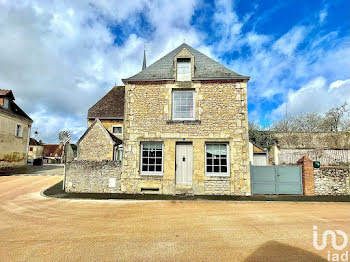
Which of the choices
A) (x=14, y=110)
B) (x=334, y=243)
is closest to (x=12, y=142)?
(x=14, y=110)

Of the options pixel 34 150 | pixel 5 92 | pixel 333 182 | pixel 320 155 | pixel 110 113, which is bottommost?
pixel 333 182

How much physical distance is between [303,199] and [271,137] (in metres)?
17.8

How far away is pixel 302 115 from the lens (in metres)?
29.1

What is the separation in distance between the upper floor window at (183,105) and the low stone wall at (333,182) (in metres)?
7.03

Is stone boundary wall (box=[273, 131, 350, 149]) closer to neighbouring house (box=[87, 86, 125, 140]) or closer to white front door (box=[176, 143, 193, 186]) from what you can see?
white front door (box=[176, 143, 193, 186])

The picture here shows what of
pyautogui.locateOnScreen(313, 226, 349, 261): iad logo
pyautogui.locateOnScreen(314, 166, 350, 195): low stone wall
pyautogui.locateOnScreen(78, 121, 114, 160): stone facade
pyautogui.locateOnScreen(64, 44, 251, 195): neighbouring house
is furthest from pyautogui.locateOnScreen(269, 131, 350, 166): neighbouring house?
pyautogui.locateOnScreen(78, 121, 114, 160): stone facade

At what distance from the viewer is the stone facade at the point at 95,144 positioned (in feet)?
43.6

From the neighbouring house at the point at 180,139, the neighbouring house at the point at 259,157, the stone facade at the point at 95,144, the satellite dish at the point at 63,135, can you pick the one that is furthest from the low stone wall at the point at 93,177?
the neighbouring house at the point at 259,157

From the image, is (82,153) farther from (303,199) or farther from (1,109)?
(303,199)

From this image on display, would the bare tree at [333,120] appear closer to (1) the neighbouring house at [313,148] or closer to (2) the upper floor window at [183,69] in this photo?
(1) the neighbouring house at [313,148]

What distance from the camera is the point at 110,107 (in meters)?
18.2

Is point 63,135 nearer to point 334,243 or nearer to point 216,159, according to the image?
point 216,159

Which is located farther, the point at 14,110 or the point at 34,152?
the point at 34,152

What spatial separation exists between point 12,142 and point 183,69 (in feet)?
68.3
